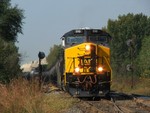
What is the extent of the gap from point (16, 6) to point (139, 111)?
2707cm

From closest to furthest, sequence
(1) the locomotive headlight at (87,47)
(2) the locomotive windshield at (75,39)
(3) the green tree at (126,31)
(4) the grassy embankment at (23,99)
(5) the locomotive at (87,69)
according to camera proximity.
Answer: (4) the grassy embankment at (23,99), (1) the locomotive headlight at (87,47), (5) the locomotive at (87,69), (2) the locomotive windshield at (75,39), (3) the green tree at (126,31)

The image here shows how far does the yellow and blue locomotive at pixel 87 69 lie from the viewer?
25.4m

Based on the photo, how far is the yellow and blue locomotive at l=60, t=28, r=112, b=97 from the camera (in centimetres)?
2536

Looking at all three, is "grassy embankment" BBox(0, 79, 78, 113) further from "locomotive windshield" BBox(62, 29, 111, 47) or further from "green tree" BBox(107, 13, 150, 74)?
"green tree" BBox(107, 13, 150, 74)

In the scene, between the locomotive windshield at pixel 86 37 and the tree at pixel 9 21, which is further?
the tree at pixel 9 21

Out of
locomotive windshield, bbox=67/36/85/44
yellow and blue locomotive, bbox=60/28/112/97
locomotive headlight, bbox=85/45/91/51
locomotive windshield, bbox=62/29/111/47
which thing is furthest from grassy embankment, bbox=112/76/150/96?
locomotive headlight, bbox=85/45/91/51

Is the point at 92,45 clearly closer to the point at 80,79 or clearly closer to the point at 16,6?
the point at 80,79

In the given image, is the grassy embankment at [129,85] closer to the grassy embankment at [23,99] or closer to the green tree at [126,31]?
the grassy embankment at [23,99]

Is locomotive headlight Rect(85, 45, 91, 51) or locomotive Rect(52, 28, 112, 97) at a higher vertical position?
locomotive headlight Rect(85, 45, 91, 51)

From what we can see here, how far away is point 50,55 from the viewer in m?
149

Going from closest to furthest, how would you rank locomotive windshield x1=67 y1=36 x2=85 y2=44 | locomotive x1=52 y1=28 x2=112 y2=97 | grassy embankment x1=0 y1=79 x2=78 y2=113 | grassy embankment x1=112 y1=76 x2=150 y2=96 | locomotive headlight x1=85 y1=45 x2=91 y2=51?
grassy embankment x1=0 y1=79 x2=78 y2=113
locomotive headlight x1=85 y1=45 x2=91 y2=51
locomotive x1=52 y1=28 x2=112 y2=97
locomotive windshield x1=67 y1=36 x2=85 y2=44
grassy embankment x1=112 y1=76 x2=150 y2=96

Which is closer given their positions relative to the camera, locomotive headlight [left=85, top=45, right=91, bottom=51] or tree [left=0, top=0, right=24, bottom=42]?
locomotive headlight [left=85, top=45, right=91, bottom=51]

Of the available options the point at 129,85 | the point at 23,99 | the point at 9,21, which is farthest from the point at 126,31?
the point at 23,99

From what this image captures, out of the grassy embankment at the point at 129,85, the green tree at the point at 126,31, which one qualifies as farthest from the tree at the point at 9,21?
the green tree at the point at 126,31
